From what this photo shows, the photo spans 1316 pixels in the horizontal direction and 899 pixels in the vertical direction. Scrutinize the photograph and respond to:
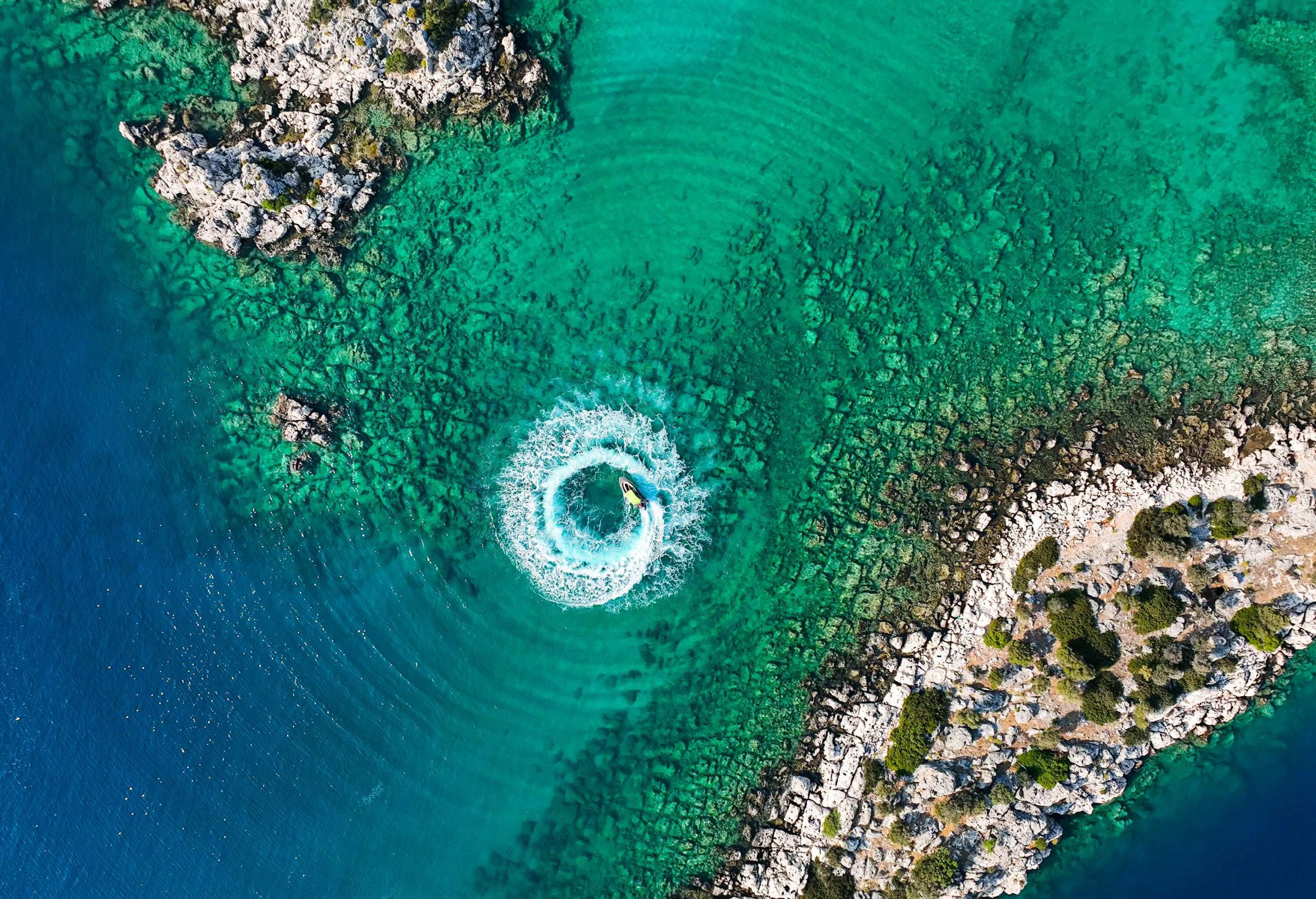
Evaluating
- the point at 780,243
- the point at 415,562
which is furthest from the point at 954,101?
the point at 415,562

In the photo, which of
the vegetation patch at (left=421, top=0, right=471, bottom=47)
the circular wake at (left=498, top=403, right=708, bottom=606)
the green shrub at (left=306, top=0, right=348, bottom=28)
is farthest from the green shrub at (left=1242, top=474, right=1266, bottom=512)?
the green shrub at (left=306, top=0, right=348, bottom=28)

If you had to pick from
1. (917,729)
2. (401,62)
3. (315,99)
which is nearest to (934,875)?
(917,729)

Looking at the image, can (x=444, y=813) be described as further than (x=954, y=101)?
Yes

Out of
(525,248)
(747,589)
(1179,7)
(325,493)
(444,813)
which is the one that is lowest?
(444,813)

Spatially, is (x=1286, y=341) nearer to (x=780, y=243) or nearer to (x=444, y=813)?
(x=780, y=243)

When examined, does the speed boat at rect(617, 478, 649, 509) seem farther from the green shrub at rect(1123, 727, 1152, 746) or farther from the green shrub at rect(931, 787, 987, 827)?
the green shrub at rect(1123, 727, 1152, 746)

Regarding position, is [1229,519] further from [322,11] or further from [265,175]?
[322,11]

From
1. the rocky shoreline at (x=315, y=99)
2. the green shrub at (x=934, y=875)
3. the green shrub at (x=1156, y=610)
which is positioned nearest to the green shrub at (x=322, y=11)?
the rocky shoreline at (x=315, y=99)
